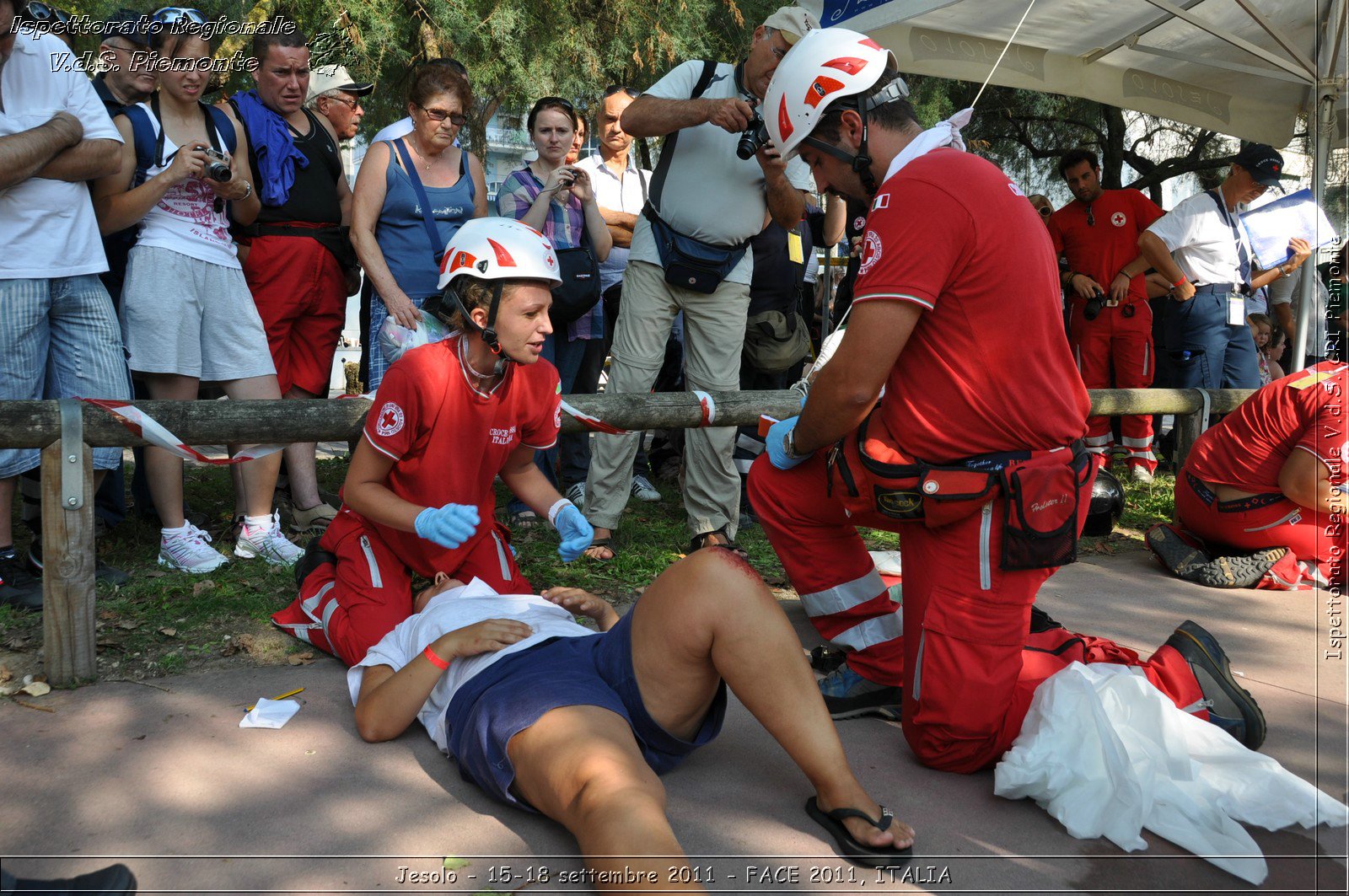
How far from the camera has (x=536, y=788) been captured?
7.75 ft

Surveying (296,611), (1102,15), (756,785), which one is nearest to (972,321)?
(756,785)

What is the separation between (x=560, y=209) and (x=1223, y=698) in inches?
156

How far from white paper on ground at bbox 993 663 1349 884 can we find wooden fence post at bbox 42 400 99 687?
2729 mm

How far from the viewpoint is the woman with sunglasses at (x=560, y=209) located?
544 cm

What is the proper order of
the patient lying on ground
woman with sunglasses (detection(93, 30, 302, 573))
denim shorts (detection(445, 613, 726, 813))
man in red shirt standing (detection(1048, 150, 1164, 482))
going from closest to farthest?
the patient lying on ground
denim shorts (detection(445, 613, 726, 813))
woman with sunglasses (detection(93, 30, 302, 573))
man in red shirt standing (detection(1048, 150, 1164, 482))

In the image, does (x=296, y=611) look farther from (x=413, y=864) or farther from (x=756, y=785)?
(x=756, y=785)

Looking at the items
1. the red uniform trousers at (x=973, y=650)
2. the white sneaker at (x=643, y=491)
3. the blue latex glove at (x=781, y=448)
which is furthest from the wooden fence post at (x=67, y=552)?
the white sneaker at (x=643, y=491)

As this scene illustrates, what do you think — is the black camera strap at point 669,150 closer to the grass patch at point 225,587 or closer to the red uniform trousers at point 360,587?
the grass patch at point 225,587

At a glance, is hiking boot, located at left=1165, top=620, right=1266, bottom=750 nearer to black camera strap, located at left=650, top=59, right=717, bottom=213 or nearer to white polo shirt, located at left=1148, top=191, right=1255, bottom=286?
black camera strap, located at left=650, top=59, right=717, bottom=213

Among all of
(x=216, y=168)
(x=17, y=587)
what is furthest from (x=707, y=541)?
(x=17, y=587)

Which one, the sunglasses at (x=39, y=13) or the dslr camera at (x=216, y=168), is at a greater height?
the sunglasses at (x=39, y=13)

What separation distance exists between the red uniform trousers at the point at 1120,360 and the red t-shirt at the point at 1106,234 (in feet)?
0.51

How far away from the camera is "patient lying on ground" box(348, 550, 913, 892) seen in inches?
89.4

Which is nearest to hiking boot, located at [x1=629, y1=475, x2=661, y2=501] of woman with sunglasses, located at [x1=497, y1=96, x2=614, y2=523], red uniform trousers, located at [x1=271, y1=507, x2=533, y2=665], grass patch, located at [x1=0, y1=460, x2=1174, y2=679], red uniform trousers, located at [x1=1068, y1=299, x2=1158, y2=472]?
grass patch, located at [x1=0, y1=460, x2=1174, y2=679]
